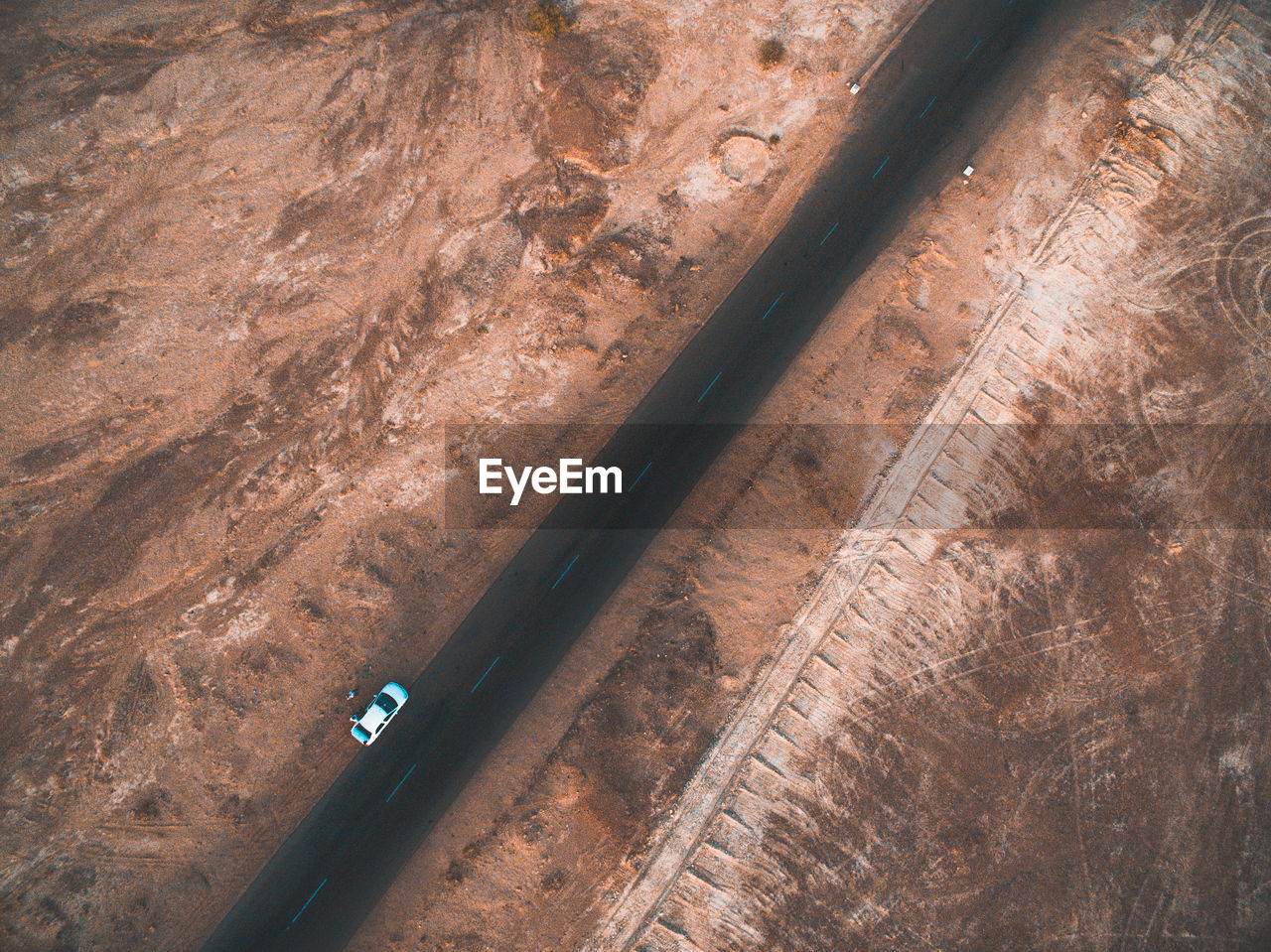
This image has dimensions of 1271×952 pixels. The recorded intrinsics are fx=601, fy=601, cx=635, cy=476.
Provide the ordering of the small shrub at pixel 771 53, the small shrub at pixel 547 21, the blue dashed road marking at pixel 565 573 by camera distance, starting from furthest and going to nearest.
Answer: the small shrub at pixel 771 53 → the small shrub at pixel 547 21 → the blue dashed road marking at pixel 565 573

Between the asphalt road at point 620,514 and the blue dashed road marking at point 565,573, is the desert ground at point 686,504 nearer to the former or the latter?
the asphalt road at point 620,514

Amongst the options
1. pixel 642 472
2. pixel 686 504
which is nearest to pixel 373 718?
pixel 642 472

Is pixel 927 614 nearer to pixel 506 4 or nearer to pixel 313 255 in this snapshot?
pixel 313 255

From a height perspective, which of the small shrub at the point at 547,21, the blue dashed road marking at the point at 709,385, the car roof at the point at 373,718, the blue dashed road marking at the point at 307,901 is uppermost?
the small shrub at the point at 547,21

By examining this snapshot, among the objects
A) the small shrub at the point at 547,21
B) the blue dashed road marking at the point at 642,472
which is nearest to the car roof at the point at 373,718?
the blue dashed road marking at the point at 642,472

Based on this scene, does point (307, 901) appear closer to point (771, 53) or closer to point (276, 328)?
point (276, 328)

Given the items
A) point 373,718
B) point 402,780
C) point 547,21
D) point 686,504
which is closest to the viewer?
point 373,718
